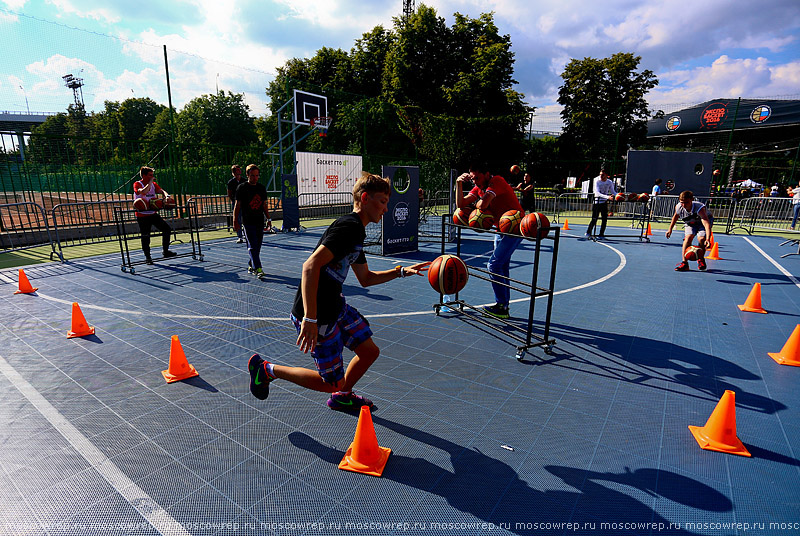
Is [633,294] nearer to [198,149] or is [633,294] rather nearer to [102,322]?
[102,322]

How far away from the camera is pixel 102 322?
22.3 feet

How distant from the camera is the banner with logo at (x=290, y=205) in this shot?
17.1 meters

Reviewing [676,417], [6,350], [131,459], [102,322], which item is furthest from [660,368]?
[6,350]

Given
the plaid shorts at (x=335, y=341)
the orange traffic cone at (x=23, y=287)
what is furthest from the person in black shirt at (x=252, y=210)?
the plaid shorts at (x=335, y=341)

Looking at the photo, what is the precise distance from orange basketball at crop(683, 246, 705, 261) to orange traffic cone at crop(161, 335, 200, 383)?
11597mm

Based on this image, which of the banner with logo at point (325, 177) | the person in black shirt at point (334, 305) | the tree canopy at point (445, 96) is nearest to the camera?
the person in black shirt at point (334, 305)

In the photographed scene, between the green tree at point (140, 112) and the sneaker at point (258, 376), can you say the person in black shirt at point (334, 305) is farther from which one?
the green tree at point (140, 112)

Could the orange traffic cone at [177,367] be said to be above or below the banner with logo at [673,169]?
below

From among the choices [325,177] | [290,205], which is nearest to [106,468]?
[290,205]

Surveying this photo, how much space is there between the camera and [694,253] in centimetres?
1042

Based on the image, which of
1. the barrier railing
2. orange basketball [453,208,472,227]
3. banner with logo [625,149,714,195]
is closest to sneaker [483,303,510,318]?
orange basketball [453,208,472,227]

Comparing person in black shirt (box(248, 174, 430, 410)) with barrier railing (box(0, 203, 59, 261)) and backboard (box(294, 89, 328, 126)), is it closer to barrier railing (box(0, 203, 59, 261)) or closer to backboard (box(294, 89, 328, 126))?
barrier railing (box(0, 203, 59, 261))

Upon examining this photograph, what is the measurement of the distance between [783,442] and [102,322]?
9179 millimetres

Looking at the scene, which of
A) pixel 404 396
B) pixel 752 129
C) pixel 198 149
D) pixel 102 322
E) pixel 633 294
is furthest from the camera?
pixel 752 129
